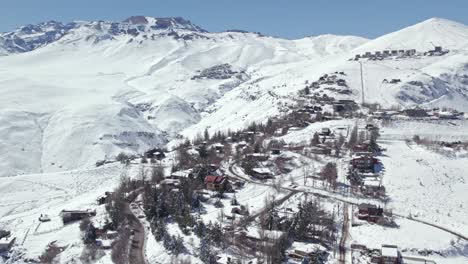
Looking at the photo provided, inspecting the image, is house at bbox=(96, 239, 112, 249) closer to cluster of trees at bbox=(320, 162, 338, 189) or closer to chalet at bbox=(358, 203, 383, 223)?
chalet at bbox=(358, 203, 383, 223)

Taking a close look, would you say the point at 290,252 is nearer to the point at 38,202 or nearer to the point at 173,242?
the point at 173,242

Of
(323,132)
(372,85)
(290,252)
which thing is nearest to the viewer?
(290,252)

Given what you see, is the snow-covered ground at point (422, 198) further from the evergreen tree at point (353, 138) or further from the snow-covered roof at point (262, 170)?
the snow-covered roof at point (262, 170)

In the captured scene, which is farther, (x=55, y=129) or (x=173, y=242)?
(x=55, y=129)

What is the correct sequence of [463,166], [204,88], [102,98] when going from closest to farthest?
1. [463,166]
2. [102,98]
3. [204,88]

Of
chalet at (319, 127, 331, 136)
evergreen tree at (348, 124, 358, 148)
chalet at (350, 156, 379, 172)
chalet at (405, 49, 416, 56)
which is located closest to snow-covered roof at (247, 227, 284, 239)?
chalet at (350, 156, 379, 172)

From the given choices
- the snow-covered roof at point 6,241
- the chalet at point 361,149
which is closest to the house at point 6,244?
the snow-covered roof at point 6,241

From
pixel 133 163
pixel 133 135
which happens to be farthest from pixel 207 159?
pixel 133 135
